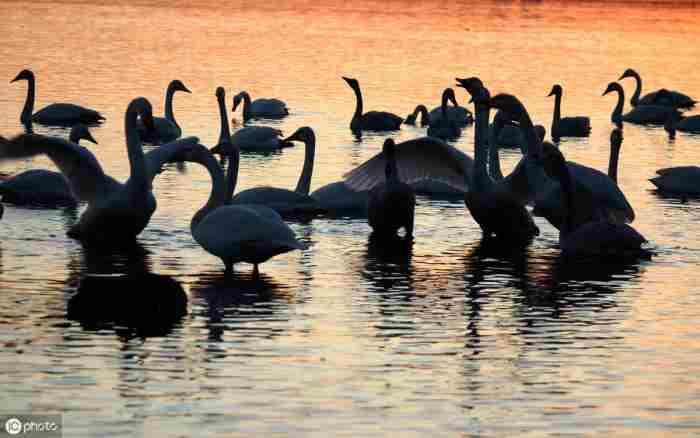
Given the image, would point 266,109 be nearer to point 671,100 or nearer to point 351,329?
point 671,100

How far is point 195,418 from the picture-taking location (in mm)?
9078

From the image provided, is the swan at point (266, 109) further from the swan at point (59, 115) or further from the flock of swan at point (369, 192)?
the flock of swan at point (369, 192)

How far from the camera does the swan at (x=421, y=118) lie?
3080 cm

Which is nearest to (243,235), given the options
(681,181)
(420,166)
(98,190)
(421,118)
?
(98,190)

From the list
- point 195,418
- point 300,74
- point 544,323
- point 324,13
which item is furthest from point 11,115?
point 324,13

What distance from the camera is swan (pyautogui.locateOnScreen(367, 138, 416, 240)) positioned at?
1587 cm

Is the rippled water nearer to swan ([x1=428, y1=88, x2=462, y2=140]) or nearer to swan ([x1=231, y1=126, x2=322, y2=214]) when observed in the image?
swan ([x1=231, y1=126, x2=322, y2=214])

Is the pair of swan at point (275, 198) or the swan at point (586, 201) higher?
the swan at point (586, 201)

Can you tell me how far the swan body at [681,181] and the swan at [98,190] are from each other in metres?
7.14

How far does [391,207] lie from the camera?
15867mm

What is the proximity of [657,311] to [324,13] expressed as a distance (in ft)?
214

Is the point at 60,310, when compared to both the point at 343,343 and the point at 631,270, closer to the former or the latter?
the point at 343,343

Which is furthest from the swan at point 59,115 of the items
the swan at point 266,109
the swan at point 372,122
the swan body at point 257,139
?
the swan at point 372,122

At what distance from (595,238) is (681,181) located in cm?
547
